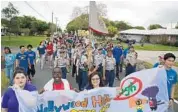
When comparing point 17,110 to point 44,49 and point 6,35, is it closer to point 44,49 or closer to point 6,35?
point 44,49

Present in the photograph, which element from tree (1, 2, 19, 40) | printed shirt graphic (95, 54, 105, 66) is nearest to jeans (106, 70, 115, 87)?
printed shirt graphic (95, 54, 105, 66)

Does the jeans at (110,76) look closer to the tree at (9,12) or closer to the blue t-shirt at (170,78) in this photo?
the blue t-shirt at (170,78)

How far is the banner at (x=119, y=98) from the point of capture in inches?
218

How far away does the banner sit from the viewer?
554cm

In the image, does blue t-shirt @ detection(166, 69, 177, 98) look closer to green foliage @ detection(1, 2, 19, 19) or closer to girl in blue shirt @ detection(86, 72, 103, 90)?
girl in blue shirt @ detection(86, 72, 103, 90)

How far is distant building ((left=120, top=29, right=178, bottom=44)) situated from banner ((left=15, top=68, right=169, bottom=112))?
187 feet

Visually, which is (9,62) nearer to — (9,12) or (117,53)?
(117,53)

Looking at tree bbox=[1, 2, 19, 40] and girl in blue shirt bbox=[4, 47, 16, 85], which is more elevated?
tree bbox=[1, 2, 19, 40]

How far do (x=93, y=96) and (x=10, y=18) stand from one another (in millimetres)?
45773

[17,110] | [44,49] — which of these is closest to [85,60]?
[17,110]

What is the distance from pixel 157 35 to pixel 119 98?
6929cm

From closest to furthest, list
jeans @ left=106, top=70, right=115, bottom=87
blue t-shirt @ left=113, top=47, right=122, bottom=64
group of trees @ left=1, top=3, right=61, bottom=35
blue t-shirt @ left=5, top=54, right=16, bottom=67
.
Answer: jeans @ left=106, top=70, right=115, bottom=87 → blue t-shirt @ left=5, top=54, right=16, bottom=67 → blue t-shirt @ left=113, top=47, right=122, bottom=64 → group of trees @ left=1, top=3, right=61, bottom=35

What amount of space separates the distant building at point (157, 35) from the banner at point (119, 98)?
187 feet

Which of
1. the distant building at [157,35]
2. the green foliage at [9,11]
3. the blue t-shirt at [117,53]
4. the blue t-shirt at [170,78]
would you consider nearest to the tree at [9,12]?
the green foliage at [9,11]
